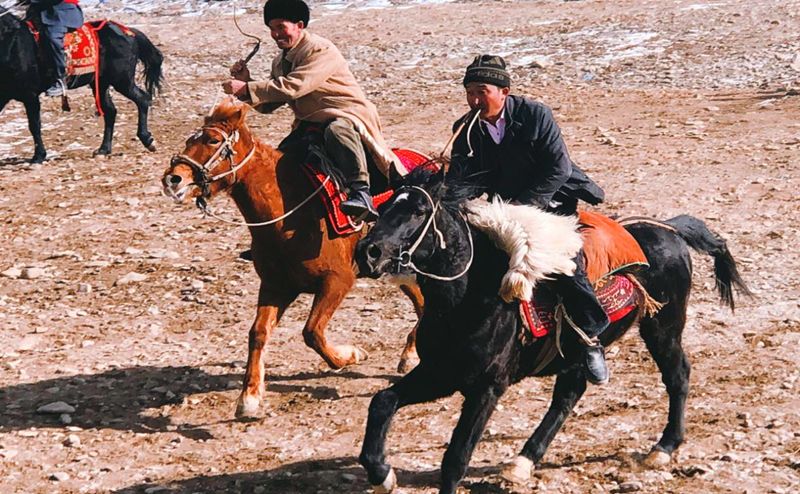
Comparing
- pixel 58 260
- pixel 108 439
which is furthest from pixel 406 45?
pixel 108 439

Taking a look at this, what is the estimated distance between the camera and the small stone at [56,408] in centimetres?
776

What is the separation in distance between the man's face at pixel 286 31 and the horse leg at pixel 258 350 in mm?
1699

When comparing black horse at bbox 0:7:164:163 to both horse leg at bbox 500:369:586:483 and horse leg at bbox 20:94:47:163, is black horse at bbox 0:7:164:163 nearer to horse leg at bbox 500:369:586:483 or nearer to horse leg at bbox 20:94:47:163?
horse leg at bbox 20:94:47:163

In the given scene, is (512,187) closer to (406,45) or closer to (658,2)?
(406,45)

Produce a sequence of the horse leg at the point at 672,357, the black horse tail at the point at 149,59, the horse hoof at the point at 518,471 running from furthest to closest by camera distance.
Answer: the black horse tail at the point at 149,59, the horse leg at the point at 672,357, the horse hoof at the point at 518,471

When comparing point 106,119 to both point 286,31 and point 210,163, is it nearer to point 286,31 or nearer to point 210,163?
point 286,31

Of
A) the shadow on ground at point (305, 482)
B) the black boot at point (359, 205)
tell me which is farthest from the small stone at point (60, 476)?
the black boot at point (359, 205)

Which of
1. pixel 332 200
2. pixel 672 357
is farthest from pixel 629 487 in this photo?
pixel 332 200

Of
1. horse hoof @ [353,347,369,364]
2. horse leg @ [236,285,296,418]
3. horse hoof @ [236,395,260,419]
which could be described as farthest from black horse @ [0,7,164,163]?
horse hoof @ [236,395,260,419]

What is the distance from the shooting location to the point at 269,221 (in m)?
7.63

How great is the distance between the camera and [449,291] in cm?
568

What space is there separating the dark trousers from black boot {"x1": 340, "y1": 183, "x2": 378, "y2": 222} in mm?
1926

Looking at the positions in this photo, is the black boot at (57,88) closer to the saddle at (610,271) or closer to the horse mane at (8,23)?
the horse mane at (8,23)

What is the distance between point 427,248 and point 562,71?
46.3ft
